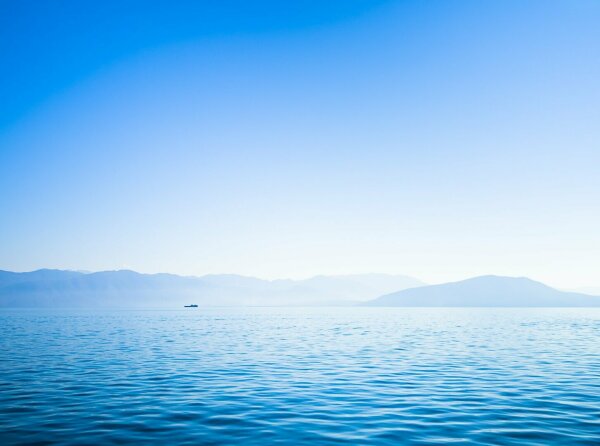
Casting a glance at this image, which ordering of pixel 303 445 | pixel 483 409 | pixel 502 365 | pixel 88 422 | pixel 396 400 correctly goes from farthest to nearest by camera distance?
pixel 502 365 → pixel 396 400 → pixel 483 409 → pixel 88 422 → pixel 303 445

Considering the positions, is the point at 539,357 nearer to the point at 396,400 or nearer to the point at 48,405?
the point at 396,400

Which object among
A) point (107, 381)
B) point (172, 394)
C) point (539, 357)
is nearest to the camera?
point (172, 394)

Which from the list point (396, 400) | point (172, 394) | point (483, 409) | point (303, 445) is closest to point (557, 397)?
point (483, 409)

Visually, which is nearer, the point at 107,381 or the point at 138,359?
the point at 107,381

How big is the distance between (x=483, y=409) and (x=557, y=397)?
533 cm

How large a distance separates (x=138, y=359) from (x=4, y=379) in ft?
36.8

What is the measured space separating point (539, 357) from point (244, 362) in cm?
2499

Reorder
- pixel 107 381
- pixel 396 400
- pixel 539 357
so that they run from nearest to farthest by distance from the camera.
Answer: pixel 396 400 < pixel 107 381 < pixel 539 357

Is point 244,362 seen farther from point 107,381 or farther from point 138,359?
point 107,381

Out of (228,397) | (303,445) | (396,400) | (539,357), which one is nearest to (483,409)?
(396,400)

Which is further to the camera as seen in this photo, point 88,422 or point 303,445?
point 88,422

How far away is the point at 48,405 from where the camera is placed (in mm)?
20312

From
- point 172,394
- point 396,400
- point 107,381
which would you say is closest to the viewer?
point 396,400

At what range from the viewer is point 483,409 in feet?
63.6
